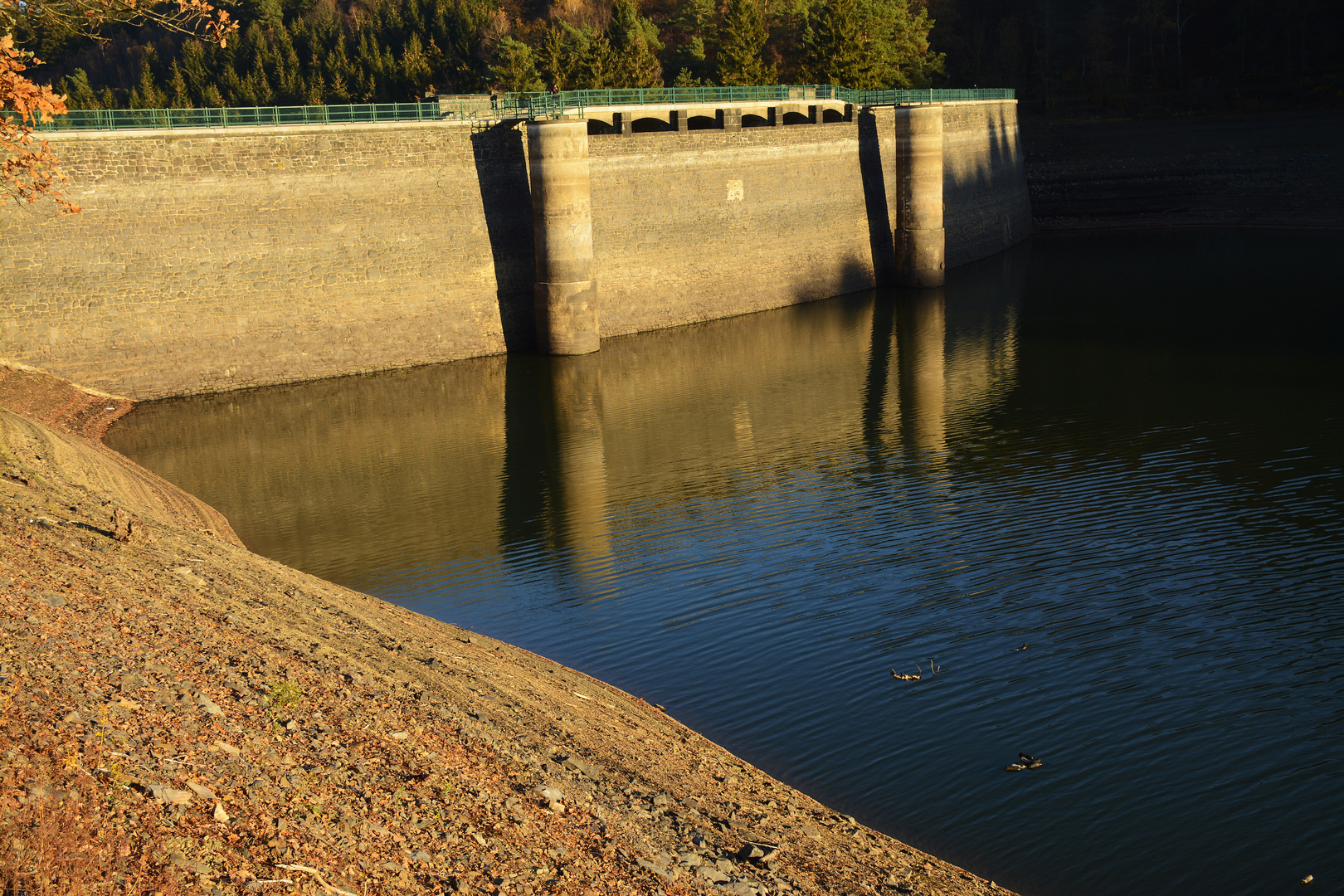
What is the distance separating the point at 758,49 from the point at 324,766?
61140mm

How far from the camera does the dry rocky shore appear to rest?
27.1 ft

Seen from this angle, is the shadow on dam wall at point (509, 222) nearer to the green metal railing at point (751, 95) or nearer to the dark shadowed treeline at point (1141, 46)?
the green metal railing at point (751, 95)

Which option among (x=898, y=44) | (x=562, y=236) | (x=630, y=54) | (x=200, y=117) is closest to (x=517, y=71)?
(x=630, y=54)

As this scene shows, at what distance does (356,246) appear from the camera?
36.4 meters

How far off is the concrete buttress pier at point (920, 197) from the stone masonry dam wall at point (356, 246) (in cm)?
386

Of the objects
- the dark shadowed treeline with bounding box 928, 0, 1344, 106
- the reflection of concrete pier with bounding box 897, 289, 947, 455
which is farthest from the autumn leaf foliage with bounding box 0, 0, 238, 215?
the dark shadowed treeline with bounding box 928, 0, 1344, 106

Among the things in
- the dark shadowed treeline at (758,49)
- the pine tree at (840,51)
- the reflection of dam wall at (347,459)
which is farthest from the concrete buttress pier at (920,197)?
the reflection of dam wall at (347,459)

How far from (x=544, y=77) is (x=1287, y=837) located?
65.2 metres

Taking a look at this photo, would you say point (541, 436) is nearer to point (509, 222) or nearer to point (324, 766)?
point (509, 222)

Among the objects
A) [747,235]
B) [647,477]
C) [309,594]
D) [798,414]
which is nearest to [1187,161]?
[747,235]

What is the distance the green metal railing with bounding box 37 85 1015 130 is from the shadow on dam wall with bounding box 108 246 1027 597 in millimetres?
8287

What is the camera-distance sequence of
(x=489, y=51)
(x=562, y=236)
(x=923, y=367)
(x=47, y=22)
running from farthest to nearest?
(x=489, y=51)
(x=562, y=236)
(x=923, y=367)
(x=47, y=22)

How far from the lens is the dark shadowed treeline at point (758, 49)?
67.4 metres

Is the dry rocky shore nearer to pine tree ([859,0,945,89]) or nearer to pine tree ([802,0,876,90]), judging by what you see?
pine tree ([802,0,876,90])
